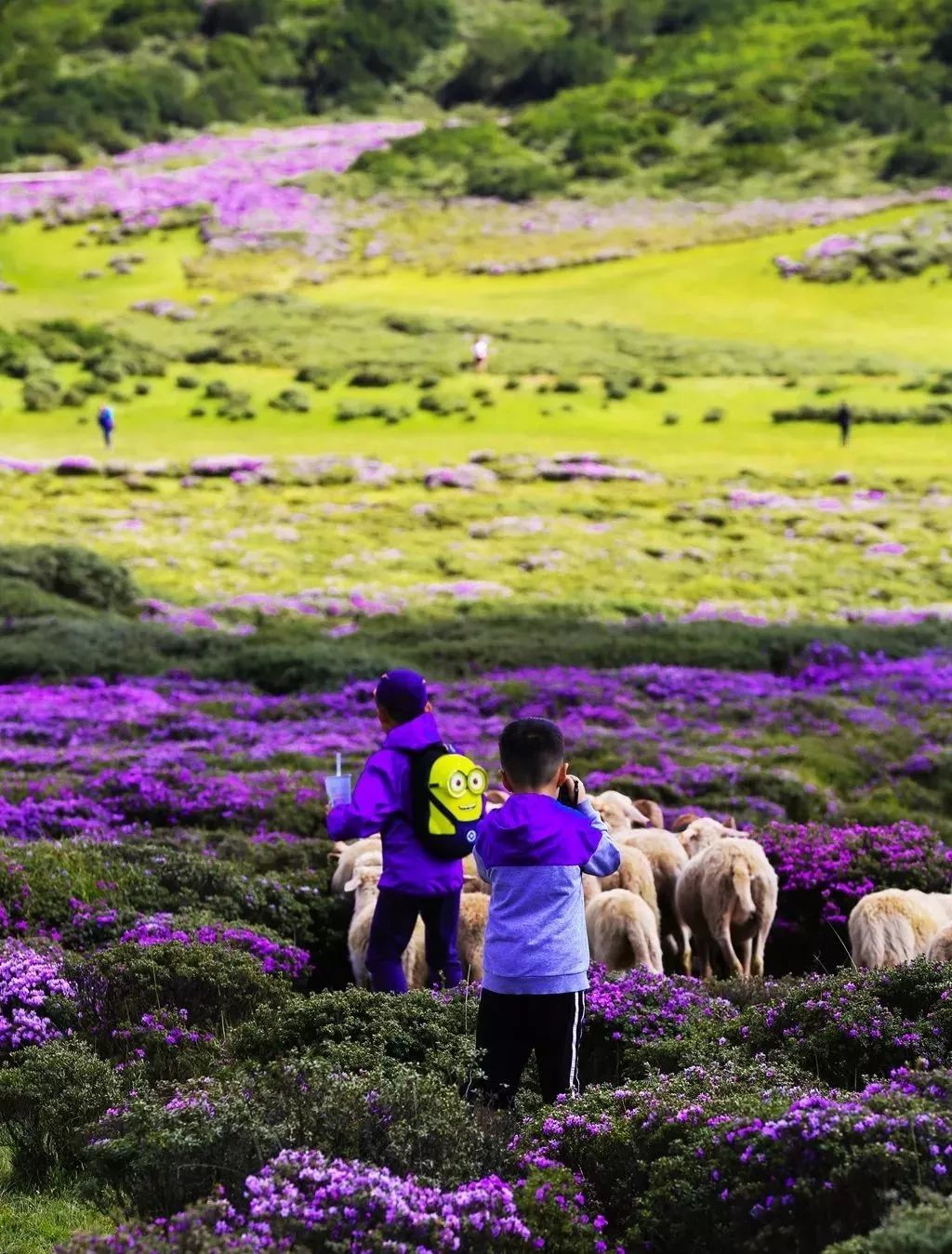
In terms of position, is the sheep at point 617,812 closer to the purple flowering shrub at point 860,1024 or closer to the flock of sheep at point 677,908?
the flock of sheep at point 677,908

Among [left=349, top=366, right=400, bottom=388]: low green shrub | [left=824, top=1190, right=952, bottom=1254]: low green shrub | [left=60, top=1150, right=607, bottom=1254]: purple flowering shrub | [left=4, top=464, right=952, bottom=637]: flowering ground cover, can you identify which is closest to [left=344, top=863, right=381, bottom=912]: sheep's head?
[left=60, top=1150, right=607, bottom=1254]: purple flowering shrub

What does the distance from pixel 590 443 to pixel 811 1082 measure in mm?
45054

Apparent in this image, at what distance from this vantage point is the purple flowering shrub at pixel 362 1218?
5512 millimetres

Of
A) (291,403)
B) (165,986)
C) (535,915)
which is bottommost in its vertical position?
(291,403)

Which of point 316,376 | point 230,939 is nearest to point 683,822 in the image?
point 230,939

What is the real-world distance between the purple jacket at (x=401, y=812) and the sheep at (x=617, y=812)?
392cm

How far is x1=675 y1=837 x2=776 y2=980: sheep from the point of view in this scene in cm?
1163

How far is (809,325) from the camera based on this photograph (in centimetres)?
7494

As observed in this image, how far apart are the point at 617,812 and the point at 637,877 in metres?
1.86

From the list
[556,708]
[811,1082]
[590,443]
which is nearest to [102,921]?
[811,1082]

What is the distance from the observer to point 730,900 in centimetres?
1166

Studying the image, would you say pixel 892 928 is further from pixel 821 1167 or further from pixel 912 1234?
pixel 912 1234

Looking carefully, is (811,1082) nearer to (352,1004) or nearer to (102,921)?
(352,1004)

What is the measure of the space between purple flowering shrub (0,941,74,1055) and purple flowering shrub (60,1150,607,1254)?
309 cm
